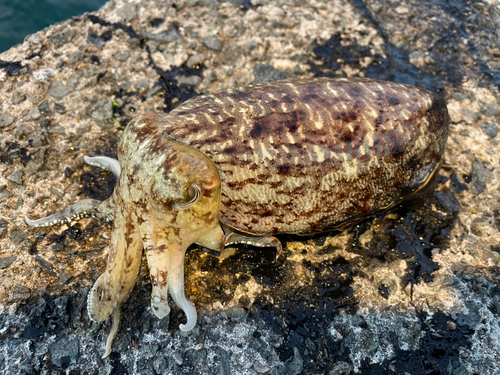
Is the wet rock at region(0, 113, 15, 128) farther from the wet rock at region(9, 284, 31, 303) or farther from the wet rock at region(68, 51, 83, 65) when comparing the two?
the wet rock at region(9, 284, 31, 303)

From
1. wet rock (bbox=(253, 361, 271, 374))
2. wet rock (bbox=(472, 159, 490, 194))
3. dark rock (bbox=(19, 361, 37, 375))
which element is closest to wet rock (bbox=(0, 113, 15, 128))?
dark rock (bbox=(19, 361, 37, 375))

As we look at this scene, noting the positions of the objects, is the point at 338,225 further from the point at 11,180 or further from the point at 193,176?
the point at 11,180

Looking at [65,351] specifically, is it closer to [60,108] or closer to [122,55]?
[60,108]

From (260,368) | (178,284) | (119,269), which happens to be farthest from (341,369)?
(119,269)

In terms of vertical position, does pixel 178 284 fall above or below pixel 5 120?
below

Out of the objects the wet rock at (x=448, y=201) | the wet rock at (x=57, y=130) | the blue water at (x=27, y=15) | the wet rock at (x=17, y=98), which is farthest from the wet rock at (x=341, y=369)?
the blue water at (x=27, y=15)

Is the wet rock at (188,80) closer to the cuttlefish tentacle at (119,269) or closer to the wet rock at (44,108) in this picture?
the wet rock at (44,108)
